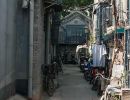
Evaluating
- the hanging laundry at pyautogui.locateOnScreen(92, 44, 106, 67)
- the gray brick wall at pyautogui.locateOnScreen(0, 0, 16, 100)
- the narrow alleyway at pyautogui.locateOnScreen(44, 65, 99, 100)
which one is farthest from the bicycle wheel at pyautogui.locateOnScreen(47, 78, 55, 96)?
the hanging laundry at pyautogui.locateOnScreen(92, 44, 106, 67)

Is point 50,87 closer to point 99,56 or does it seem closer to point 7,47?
point 99,56

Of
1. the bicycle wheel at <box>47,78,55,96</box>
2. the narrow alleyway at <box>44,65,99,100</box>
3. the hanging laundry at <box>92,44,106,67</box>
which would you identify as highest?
the hanging laundry at <box>92,44,106,67</box>

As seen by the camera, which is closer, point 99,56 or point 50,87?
point 50,87

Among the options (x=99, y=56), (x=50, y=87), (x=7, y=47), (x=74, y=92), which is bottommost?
(x=74, y=92)

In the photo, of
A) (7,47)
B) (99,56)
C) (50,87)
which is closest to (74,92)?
(50,87)

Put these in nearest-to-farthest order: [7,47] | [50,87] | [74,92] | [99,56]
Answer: [7,47] → [50,87] → [74,92] → [99,56]

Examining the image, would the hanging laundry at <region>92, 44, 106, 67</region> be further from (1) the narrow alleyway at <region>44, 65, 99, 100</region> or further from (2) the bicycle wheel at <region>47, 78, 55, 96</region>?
(2) the bicycle wheel at <region>47, 78, 55, 96</region>

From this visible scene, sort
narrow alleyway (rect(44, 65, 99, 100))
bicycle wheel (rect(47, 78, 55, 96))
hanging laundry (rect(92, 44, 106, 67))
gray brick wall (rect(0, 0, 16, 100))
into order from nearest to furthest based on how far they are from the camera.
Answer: gray brick wall (rect(0, 0, 16, 100)), narrow alleyway (rect(44, 65, 99, 100)), bicycle wheel (rect(47, 78, 55, 96)), hanging laundry (rect(92, 44, 106, 67))

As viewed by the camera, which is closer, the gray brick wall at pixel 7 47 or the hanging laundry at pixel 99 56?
the gray brick wall at pixel 7 47

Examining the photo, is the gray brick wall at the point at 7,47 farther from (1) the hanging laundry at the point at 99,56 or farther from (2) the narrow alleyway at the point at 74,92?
(1) the hanging laundry at the point at 99,56

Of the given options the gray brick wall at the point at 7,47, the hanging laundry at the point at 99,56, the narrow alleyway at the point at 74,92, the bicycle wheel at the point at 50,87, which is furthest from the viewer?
the hanging laundry at the point at 99,56

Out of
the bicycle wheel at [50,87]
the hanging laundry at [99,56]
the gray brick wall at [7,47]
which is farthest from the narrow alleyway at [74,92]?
the gray brick wall at [7,47]

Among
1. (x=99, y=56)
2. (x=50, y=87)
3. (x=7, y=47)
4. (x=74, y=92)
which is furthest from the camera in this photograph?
(x=99, y=56)

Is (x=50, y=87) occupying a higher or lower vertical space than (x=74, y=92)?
higher
